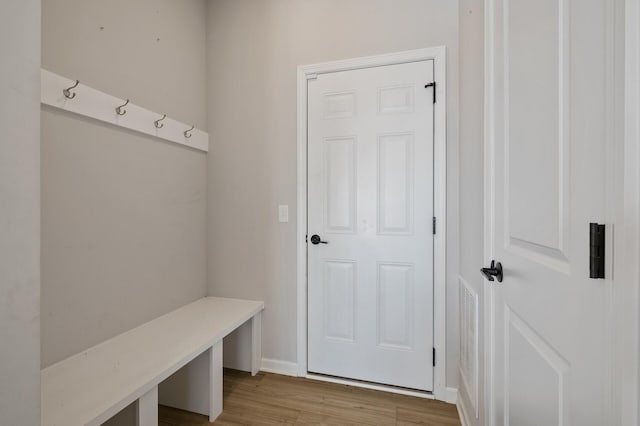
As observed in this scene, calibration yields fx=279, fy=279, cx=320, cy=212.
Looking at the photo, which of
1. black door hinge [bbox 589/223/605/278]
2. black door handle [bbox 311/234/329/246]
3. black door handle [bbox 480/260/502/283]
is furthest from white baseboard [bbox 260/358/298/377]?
black door hinge [bbox 589/223/605/278]

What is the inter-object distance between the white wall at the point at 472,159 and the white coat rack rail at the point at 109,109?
185 centimetres

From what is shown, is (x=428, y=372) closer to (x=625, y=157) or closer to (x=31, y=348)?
(x=625, y=157)

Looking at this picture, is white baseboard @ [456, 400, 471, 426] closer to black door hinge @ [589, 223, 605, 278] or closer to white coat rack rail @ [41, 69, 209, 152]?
black door hinge @ [589, 223, 605, 278]

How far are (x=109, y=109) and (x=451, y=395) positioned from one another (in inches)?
103

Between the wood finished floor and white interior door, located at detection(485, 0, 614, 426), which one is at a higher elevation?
white interior door, located at detection(485, 0, 614, 426)

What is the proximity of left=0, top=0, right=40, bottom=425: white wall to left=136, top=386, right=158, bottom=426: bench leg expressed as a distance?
25.8 inches

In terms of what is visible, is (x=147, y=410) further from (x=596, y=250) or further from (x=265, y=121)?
(x=265, y=121)

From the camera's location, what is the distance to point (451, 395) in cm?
176

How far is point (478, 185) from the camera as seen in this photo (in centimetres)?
134

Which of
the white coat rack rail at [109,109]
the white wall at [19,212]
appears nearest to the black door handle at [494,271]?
the white wall at [19,212]

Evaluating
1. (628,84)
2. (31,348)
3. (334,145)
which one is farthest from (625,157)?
(334,145)

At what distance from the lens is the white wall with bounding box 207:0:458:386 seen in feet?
6.52

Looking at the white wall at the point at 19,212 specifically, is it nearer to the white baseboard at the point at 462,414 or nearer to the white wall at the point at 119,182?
the white wall at the point at 119,182

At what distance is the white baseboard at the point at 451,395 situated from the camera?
1.75 meters
